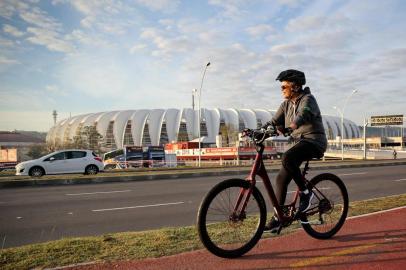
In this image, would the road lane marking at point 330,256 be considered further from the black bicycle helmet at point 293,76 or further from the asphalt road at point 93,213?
the asphalt road at point 93,213

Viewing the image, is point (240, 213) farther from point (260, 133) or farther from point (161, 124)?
point (161, 124)

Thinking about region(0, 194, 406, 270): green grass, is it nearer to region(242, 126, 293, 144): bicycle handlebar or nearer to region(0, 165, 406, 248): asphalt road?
region(242, 126, 293, 144): bicycle handlebar

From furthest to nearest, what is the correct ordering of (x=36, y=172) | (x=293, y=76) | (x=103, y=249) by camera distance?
(x=36, y=172) → (x=293, y=76) → (x=103, y=249)

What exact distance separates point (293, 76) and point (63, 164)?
19.1 meters

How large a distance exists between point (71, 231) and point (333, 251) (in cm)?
426

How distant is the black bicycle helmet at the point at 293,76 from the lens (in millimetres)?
4168

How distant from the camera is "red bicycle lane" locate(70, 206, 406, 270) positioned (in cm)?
353

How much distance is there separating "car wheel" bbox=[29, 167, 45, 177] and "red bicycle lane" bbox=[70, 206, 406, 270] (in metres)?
18.2

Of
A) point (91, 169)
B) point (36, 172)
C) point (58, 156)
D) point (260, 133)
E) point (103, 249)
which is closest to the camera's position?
point (260, 133)

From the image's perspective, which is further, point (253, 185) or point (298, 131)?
point (298, 131)

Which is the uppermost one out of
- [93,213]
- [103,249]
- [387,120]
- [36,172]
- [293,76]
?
[387,120]

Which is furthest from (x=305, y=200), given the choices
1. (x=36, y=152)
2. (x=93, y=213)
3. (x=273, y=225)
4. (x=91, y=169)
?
(x=36, y=152)

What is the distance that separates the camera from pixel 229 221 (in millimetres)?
3809

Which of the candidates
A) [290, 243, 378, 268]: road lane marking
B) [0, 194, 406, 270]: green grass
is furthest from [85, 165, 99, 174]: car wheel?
[290, 243, 378, 268]: road lane marking
